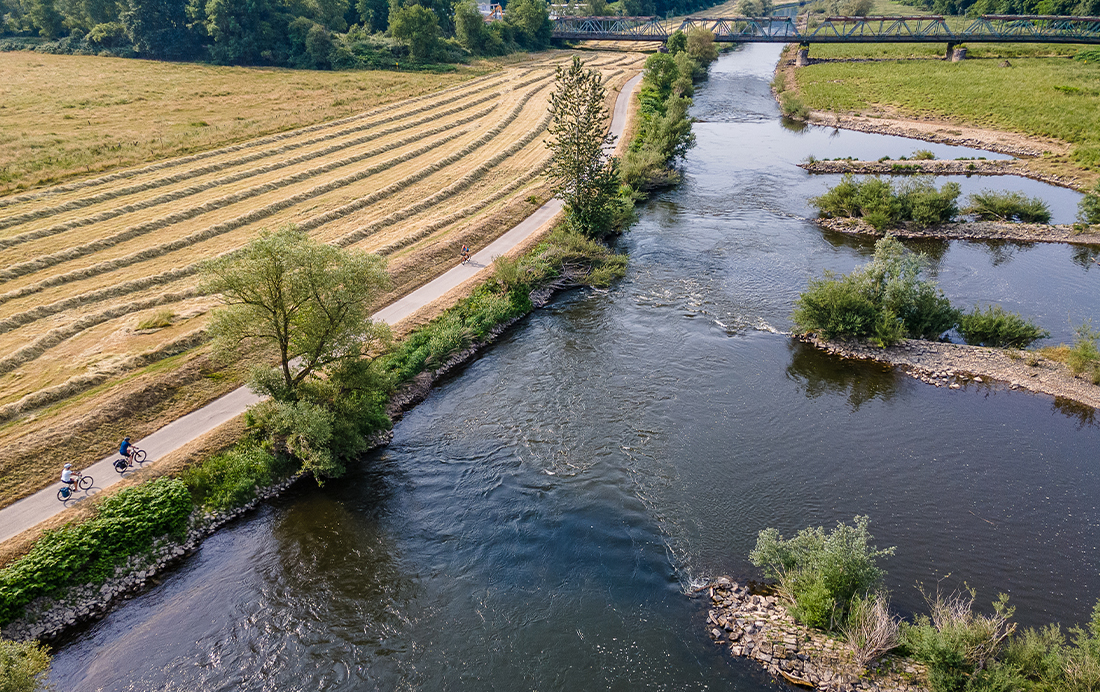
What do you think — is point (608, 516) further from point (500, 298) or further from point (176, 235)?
point (176, 235)

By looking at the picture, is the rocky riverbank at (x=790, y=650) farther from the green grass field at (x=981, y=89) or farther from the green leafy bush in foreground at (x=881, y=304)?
the green grass field at (x=981, y=89)

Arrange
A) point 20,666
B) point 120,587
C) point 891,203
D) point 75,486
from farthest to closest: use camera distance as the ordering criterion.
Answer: point 891,203, point 75,486, point 120,587, point 20,666

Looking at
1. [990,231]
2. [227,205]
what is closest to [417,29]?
[227,205]

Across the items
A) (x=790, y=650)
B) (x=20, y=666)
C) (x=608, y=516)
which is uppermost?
(x=20, y=666)

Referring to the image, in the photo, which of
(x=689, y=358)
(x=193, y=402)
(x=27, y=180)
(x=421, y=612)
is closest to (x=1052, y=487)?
(x=689, y=358)

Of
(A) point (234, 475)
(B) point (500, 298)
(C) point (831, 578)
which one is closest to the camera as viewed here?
(C) point (831, 578)

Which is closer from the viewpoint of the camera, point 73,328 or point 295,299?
point 295,299

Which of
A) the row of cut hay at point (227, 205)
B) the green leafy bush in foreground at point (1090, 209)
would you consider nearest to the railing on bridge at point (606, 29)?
the row of cut hay at point (227, 205)

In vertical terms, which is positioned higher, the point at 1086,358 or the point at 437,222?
the point at 437,222
